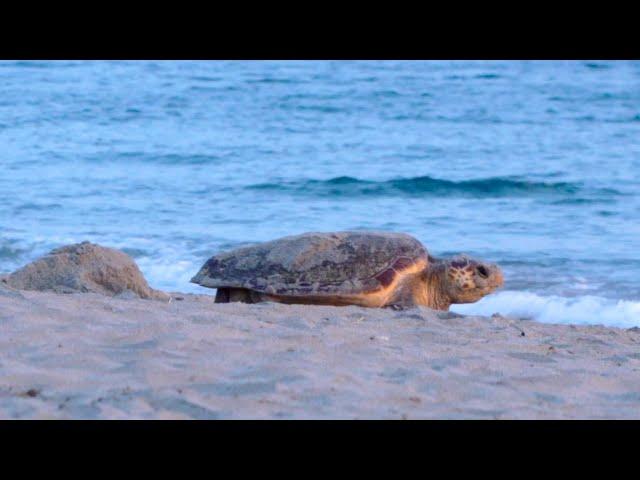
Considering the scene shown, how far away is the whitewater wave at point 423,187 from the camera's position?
13.2m

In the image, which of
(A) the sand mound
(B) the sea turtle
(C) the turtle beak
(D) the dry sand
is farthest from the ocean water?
(D) the dry sand

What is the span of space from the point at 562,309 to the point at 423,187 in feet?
20.5

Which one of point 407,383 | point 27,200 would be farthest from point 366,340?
point 27,200

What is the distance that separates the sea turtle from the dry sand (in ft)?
3.00

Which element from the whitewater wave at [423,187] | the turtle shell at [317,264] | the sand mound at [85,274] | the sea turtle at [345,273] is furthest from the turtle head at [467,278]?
the whitewater wave at [423,187]

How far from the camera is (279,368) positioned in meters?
3.07

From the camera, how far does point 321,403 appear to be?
106 inches

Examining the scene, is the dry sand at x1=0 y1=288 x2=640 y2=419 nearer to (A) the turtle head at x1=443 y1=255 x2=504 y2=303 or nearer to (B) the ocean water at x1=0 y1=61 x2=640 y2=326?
(A) the turtle head at x1=443 y1=255 x2=504 y2=303

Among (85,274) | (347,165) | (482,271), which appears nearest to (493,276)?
(482,271)

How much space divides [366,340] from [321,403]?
1.18m

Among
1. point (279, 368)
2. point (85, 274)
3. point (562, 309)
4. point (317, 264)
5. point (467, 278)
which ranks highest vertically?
point (279, 368)

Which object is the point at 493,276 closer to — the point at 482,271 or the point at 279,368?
the point at 482,271

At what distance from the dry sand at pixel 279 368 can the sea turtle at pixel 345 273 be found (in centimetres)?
91

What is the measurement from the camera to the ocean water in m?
9.38
